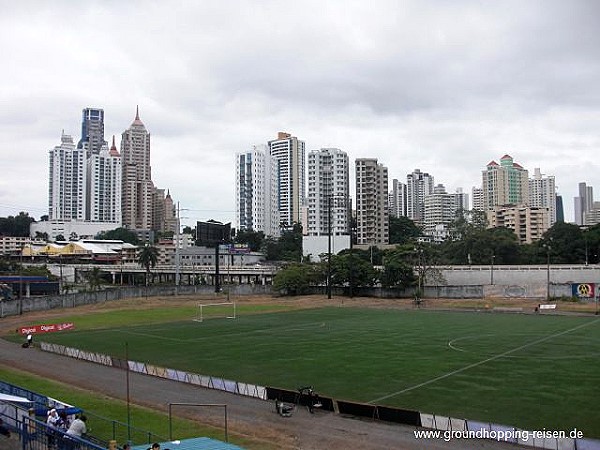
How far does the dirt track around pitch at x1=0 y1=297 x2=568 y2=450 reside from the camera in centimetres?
2450

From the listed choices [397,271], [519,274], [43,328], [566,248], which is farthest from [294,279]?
[566,248]

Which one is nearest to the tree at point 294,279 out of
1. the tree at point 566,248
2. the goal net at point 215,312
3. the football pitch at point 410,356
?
the goal net at point 215,312

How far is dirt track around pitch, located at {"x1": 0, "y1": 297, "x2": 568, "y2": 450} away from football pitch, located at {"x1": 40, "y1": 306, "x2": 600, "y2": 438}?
141 inches

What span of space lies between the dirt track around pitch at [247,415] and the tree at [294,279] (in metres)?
67.0

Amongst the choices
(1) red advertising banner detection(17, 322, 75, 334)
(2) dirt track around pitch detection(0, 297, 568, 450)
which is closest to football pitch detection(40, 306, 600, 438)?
(1) red advertising banner detection(17, 322, 75, 334)

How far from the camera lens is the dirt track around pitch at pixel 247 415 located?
24.5 meters

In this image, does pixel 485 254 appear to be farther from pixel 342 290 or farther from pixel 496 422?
pixel 496 422

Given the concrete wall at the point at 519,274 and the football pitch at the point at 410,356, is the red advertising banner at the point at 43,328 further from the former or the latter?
the concrete wall at the point at 519,274

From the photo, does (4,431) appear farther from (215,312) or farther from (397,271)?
(397,271)

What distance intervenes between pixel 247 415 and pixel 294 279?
87.0 meters

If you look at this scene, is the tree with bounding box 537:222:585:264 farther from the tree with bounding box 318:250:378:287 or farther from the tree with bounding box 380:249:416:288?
the tree with bounding box 318:250:378:287

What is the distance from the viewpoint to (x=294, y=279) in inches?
4592

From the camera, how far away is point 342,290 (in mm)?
117875

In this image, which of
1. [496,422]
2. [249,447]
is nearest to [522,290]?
[496,422]
